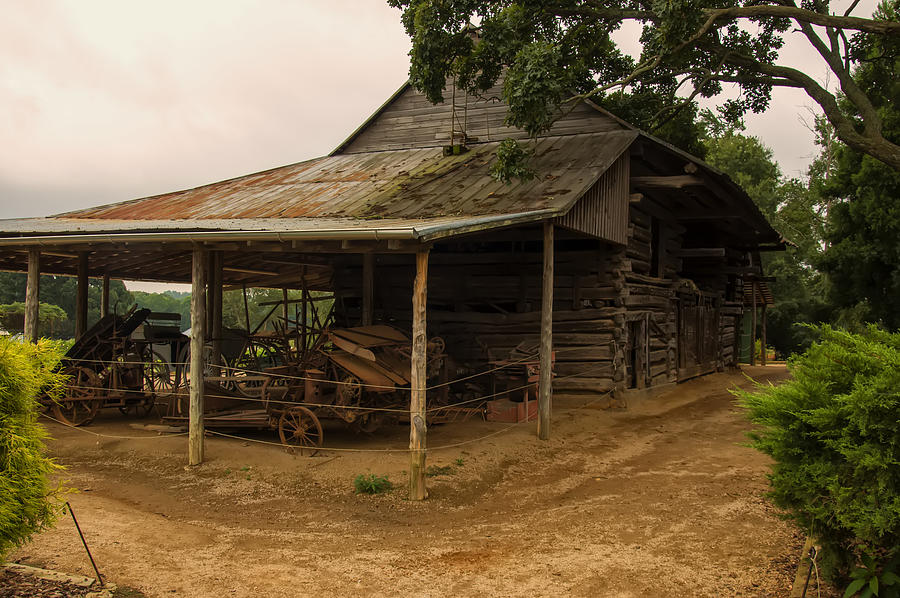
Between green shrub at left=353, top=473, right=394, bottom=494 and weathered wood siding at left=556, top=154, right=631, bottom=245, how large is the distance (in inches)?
181

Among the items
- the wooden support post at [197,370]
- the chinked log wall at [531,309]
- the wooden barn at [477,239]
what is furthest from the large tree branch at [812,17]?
the wooden support post at [197,370]

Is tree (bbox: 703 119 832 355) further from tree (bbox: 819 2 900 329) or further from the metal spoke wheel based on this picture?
the metal spoke wheel

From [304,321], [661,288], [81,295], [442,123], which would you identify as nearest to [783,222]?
[661,288]

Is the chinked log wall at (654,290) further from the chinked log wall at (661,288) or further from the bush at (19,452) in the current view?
the bush at (19,452)

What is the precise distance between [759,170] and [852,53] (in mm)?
26784

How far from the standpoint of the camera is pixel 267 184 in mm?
15953

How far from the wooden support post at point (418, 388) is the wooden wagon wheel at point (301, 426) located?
2096 mm

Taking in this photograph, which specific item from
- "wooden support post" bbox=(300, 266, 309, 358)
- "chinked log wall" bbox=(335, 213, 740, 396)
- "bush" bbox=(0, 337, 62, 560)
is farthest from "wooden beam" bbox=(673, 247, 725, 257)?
"bush" bbox=(0, 337, 62, 560)

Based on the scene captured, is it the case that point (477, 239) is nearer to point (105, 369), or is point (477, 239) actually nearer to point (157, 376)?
point (157, 376)

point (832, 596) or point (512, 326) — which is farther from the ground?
point (512, 326)

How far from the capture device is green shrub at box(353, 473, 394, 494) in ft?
26.6

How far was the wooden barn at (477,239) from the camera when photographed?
10867 millimetres

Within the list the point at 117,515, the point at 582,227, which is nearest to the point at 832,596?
the point at 117,515

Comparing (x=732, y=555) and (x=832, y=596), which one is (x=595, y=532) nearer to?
(x=732, y=555)
